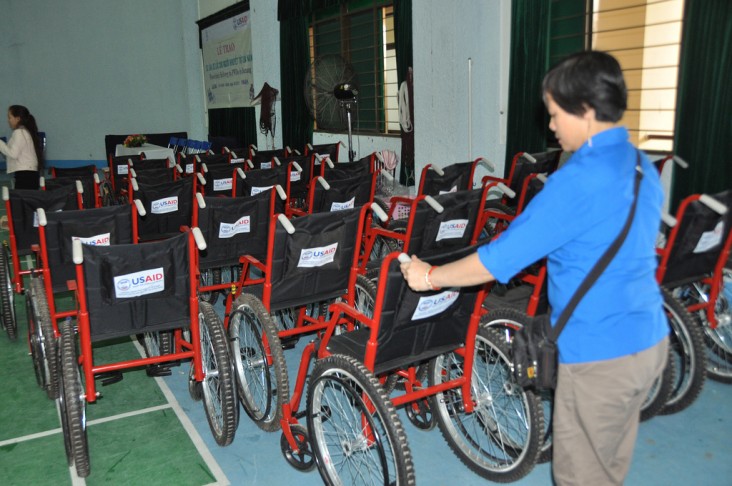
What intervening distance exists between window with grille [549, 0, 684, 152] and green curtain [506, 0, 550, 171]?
0.40 ft

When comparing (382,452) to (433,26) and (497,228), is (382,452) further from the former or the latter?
(433,26)

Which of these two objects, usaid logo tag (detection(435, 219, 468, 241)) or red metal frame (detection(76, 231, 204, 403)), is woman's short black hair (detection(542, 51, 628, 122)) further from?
usaid logo tag (detection(435, 219, 468, 241))

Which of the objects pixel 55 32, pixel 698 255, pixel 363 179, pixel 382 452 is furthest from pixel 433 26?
pixel 55 32

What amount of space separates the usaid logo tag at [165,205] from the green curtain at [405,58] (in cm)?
337

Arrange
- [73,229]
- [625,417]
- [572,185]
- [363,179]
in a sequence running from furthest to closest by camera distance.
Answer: [363,179]
[73,229]
[625,417]
[572,185]

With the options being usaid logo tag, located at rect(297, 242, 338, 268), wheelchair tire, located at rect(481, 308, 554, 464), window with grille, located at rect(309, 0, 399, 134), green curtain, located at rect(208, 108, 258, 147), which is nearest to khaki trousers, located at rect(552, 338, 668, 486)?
wheelchair tire, located at rect(481, 308, 554, 464)

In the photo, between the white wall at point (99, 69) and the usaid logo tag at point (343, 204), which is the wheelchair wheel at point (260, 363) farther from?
the white wall at point (99, 69)

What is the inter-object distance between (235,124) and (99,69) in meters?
4.17

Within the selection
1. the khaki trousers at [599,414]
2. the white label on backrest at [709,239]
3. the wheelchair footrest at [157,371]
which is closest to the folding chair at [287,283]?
the wheelchair footrest at [157,371]

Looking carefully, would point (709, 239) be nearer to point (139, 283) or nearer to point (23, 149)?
point (139, 283)

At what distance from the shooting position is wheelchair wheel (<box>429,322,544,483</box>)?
2.03m

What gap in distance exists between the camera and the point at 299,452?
229 centimetres

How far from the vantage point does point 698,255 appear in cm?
264

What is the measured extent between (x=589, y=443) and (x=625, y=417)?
0.10m
